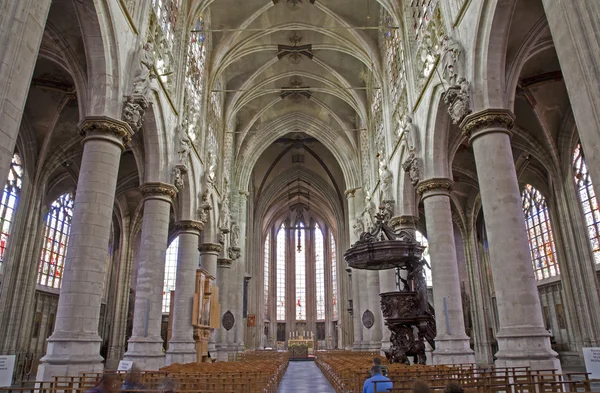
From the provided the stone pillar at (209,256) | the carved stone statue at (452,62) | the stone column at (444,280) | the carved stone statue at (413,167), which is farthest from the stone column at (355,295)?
the carved stone statue at (452,62)

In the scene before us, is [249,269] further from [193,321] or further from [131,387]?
[131,387]

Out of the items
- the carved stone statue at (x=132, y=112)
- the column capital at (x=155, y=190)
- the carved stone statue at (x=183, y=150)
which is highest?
the carved stone statue at (x=183, y=150)

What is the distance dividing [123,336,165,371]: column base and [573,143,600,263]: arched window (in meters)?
17.9

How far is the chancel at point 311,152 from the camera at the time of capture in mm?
9336

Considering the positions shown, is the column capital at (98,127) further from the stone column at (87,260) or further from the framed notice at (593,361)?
the framed notice at (593,361)

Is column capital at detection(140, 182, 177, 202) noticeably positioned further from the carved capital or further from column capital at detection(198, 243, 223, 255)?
Answer: the carved capital

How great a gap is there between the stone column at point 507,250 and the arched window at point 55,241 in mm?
20865

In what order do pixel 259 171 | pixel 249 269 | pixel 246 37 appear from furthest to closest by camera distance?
pixel 259 171 < pixel 249 269 < pixel 246 37

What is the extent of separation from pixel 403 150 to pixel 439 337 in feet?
28.2

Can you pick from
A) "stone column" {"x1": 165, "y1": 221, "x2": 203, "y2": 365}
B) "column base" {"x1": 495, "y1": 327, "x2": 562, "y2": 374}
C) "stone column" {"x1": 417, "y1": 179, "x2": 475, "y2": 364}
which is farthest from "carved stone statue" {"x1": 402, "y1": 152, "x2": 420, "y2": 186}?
"stone column" {"x1": 165, "y1": 221, "x2": 203, "y2": 365}

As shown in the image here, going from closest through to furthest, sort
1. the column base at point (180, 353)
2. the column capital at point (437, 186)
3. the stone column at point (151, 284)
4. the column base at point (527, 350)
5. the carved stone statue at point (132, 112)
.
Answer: the column base at point (527, 350) → the carved stone statue at point (132, 112) → the stone column at point (151, 284) → the column capital at point (437, 186) → the column base at point (180, 353)

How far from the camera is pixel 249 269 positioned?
38.0 metres

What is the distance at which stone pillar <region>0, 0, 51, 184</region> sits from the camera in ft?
20.4

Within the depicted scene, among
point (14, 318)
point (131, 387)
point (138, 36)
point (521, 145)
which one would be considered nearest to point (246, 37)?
point (138, 36)
